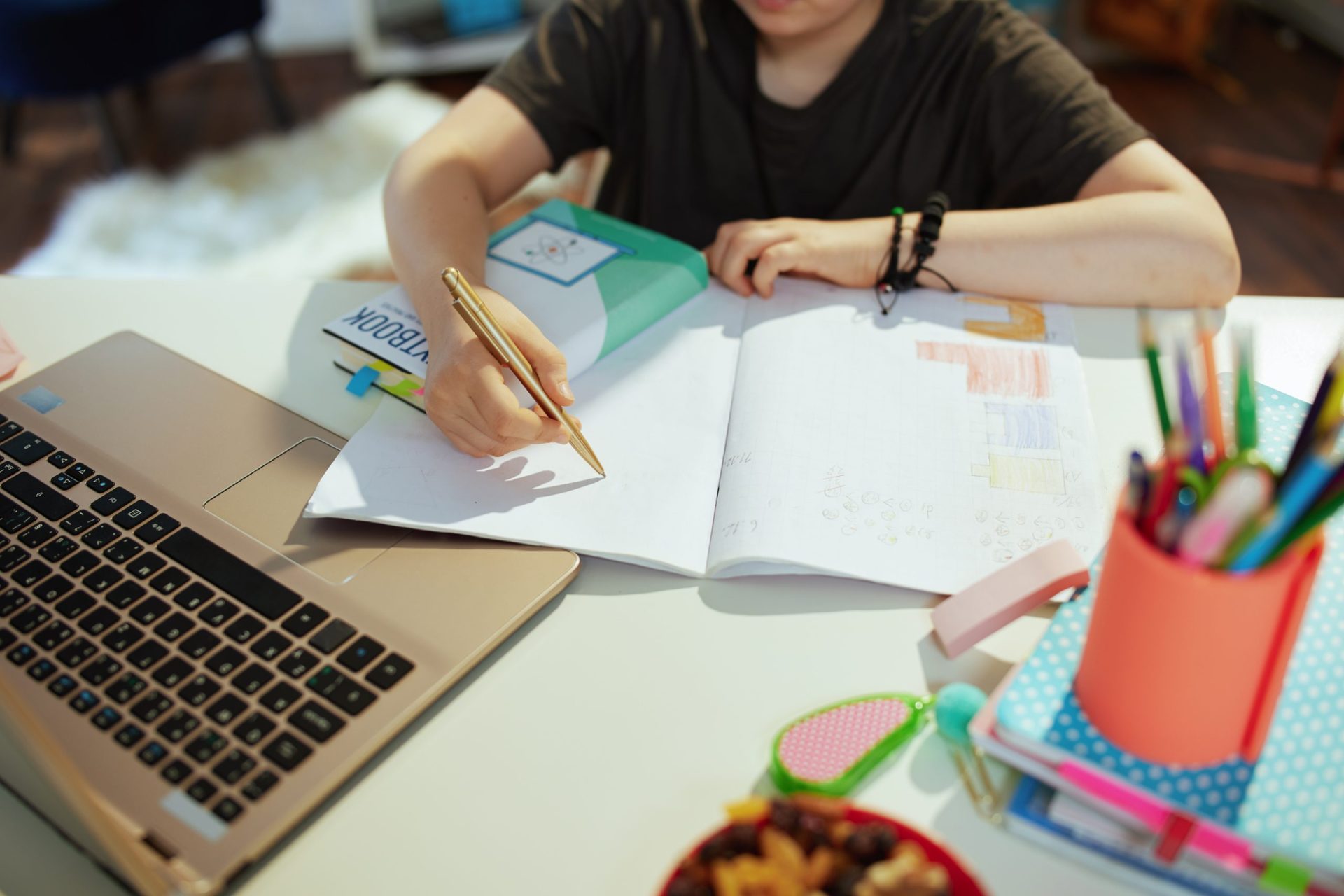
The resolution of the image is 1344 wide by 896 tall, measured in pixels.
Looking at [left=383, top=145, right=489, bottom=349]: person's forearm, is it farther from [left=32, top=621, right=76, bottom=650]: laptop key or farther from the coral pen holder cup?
the coral pen holder cup

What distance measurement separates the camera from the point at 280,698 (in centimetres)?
52

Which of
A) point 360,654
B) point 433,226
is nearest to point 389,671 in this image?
point 360,654

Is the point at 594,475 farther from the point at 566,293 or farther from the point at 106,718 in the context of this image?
the point at 106,718

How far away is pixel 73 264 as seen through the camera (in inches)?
78.7

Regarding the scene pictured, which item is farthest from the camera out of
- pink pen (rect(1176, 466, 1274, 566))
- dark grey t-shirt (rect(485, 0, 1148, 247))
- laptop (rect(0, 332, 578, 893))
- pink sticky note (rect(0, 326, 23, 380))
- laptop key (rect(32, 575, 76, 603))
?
dark grey t-shirt (rect(485, 0, 1148, 247))

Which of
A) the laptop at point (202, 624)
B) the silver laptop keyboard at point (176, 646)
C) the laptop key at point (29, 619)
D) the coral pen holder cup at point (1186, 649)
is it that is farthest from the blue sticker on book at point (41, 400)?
the coral pen holder cup at point (1186, 649)

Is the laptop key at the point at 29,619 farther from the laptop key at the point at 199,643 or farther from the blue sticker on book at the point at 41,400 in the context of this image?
the blue sticker on book at the point at 41,400

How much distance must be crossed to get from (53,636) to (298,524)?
5.5 inches

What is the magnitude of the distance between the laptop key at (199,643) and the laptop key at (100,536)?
0.10 m

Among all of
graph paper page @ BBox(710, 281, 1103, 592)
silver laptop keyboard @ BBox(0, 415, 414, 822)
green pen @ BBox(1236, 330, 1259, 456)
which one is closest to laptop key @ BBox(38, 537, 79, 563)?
silver laptop keyboard @ BBox(0, 415, 414, 822)

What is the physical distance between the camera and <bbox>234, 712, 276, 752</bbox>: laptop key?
501 millimetres

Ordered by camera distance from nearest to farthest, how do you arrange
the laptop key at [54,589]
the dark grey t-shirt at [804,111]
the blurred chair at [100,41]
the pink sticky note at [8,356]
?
the laptop key at [54,589] → the pink sticky note at [8,356] → the dark grey t-shirt at [804,111] → the blurred chair at [100,41]

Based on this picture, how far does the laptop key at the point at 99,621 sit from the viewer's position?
0.55 meters

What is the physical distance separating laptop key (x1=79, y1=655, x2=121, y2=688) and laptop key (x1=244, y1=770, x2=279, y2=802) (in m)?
0.11
